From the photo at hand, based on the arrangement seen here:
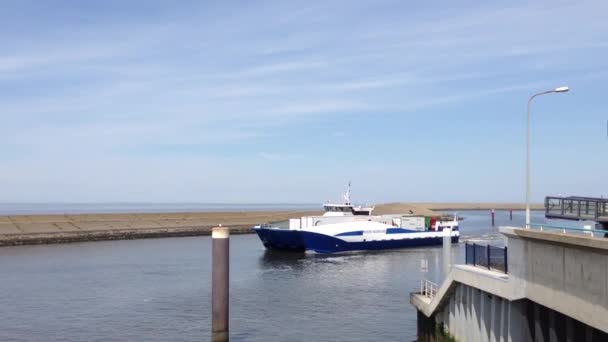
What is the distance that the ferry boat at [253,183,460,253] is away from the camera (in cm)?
7275

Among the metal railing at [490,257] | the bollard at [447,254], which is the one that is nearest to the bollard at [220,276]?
the bollard at [447,254]

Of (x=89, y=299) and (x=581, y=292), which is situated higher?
(x=581, y=292)

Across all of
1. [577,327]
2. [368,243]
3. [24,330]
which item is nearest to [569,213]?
[577,327]

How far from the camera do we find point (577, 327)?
1717 cm

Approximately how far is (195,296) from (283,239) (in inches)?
1262

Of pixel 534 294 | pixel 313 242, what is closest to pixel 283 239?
pixel 313 242

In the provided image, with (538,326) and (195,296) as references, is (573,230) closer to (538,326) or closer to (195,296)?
(538,326)

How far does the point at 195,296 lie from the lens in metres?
41.7

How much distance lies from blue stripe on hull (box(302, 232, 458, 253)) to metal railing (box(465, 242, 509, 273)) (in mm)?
48365

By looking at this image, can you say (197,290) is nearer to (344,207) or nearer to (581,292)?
(581,292)

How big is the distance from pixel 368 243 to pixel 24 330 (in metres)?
50.8

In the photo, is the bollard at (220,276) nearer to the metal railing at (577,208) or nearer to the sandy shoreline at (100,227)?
the metal railing at (577,208)

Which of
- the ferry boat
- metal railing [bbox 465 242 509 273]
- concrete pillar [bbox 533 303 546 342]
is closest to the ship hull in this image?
the ferry boat

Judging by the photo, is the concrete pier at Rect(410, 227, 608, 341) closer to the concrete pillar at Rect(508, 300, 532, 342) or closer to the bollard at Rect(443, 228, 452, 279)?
the concrete pillar at Rect(508, 300, 532, 342)
